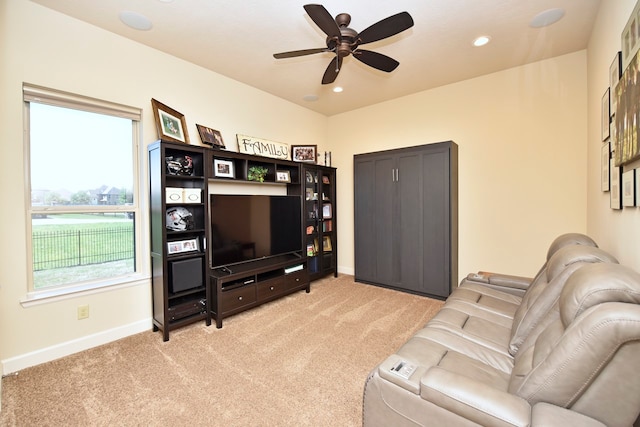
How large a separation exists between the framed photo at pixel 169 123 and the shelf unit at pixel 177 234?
5.9 inches

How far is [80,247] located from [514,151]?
474 cm

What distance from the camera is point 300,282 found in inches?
149

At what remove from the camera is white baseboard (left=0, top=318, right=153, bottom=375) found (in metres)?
2.12

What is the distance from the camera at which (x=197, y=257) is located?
2893 mm

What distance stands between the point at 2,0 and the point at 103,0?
66 cm

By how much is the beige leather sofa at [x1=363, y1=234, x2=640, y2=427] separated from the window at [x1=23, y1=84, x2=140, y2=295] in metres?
2.72

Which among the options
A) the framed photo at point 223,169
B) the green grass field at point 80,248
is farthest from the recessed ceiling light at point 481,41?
the green grass field at point 80,248

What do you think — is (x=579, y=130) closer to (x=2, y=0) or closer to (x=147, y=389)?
(x=147, y=389)

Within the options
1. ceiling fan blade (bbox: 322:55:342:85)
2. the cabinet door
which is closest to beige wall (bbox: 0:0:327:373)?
ceiling fan blade (bbox: 322:55:342:85)

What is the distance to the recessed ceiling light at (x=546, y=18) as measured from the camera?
236cm

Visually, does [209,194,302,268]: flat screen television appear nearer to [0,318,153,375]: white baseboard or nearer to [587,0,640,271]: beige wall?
[0,318,153,375]: white baseboard

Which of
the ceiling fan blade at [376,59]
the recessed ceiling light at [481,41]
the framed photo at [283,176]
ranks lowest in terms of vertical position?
the framed photo at [283,176]

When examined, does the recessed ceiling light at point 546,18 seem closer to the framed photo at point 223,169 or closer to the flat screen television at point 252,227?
the flat screen television at point 252,227

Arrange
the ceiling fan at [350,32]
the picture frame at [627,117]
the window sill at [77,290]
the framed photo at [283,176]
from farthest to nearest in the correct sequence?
the framed photo at [283,176] < the window sill at [77,290] < the ceiling fan at [350,32] < the picture frame at [627,117]
